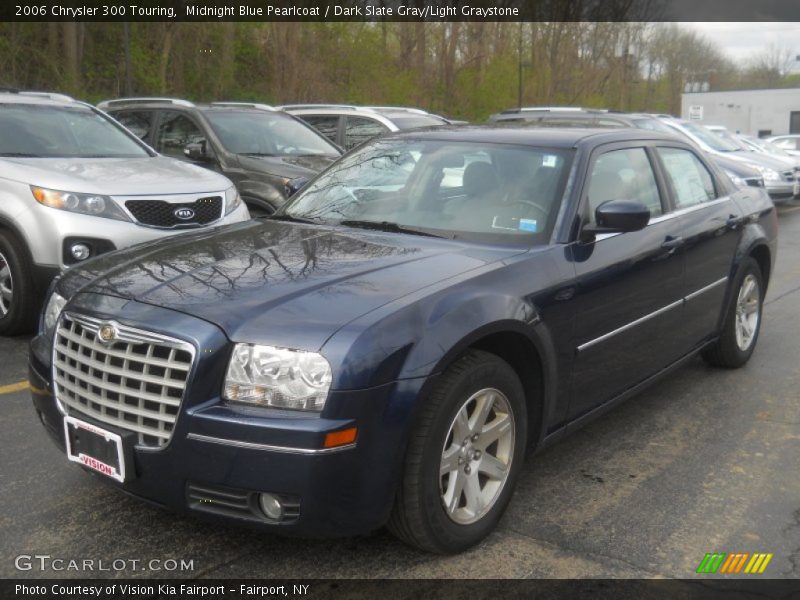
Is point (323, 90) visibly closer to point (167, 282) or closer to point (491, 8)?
point (491, 8)

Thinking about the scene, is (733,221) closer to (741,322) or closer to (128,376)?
(741,322)

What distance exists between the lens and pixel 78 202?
20.7 ft

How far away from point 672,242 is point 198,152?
233 inches

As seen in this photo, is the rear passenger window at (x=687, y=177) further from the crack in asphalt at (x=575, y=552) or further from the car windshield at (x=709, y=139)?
the car windshield at (x=709, y=139)

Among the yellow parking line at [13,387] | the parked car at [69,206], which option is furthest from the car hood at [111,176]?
the yellow parking line at [13,387]

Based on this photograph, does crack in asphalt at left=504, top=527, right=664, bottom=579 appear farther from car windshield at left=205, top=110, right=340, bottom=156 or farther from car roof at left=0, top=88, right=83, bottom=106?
car windshield at left=205, top=110, right=340, bottom=156

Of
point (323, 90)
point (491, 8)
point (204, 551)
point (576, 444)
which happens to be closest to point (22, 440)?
point (204, 551)

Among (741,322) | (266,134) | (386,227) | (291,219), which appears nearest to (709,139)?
(266,134)

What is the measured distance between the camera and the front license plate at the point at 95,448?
118 inches

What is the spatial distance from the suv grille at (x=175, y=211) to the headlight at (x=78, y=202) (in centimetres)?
15

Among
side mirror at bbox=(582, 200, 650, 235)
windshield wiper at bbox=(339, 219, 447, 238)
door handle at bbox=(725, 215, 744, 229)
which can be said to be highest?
side mirror at bbox=(582, 200, 650, 235)

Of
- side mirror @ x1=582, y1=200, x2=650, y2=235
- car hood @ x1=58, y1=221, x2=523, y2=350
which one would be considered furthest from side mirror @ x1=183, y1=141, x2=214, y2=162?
side mirror @ x1=582, y1=200, x2=650, y2=235

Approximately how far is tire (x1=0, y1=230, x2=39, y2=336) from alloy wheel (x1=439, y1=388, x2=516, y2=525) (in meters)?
4.19

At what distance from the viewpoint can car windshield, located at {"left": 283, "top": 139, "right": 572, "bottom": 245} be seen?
4000 mm
